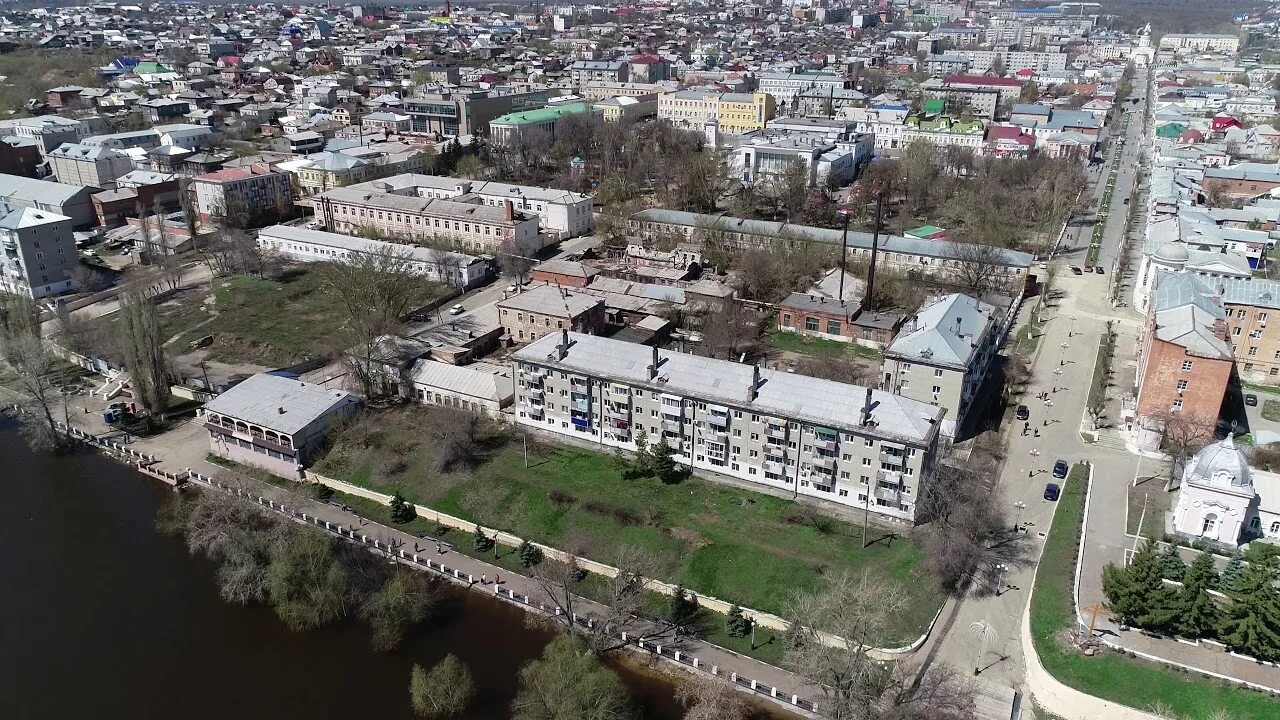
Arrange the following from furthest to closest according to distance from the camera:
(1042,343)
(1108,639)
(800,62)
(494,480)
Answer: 1. (800,62)
2. (1042,343)
3. (494,480)
4. (1108,639)

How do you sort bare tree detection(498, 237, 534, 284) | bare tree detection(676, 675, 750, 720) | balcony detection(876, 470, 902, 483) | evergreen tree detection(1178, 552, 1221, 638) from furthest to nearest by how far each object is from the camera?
1. bare tree detection(498, 237, 534, 284)
2. balcony detection(876, 470, 902, 483)
3. evergreen tree detection(1178, 552, 1221, 638)
4. bare tree detection(676, 675, 750, 720)

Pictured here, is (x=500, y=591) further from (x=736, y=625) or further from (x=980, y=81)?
(x=980, y=81)

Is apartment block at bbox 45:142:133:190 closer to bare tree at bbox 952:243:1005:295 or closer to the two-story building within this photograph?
the two-story building

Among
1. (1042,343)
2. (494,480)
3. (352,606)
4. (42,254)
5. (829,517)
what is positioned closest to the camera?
(352,606)

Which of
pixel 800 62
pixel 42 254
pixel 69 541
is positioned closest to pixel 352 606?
pixel 69 541

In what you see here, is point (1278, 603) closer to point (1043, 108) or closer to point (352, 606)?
point (352, 606)

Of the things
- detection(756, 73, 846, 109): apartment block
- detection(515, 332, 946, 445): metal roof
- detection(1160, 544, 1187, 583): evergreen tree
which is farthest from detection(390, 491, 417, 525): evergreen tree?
detection(756, 73, 846, 109): apartment block

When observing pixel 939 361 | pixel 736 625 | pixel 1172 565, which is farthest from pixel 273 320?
pixel 1172 565

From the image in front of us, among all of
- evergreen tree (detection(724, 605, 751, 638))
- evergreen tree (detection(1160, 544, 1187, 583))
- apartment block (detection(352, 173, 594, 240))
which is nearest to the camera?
evergreen tree (detection(1160, 544, 1187, 583))
